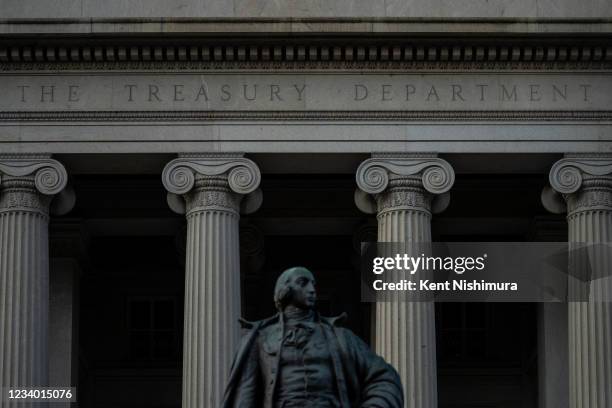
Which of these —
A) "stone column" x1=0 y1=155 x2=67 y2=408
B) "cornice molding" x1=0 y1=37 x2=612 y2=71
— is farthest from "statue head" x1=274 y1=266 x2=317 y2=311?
"cornice molding" x1=0 y1=37 x2=612 y2=71

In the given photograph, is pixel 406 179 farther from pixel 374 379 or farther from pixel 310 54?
pixel 374 379

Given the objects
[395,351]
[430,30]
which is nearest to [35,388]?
[395,351]

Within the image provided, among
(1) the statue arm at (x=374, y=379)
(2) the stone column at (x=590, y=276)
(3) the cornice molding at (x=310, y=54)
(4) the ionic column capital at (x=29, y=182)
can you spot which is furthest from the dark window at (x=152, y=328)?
(1) the statue arm at (x=374, y=379)

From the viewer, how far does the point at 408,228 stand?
5262cm

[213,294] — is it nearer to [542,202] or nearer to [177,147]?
[177,147]

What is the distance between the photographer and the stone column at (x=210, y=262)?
51.6 metres

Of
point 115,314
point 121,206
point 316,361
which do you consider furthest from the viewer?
point 115,314

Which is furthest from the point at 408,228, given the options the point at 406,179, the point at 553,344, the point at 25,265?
the point at 25,265

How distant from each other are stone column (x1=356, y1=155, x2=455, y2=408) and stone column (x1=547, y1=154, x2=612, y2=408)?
9.14 ft

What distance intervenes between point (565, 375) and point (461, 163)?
235 inches

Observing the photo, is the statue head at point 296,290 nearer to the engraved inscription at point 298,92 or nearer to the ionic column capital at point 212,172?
the ionic column capital at point 212,172

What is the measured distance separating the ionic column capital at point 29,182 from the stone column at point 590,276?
11.0m

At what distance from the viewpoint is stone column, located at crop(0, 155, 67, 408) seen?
171 feet

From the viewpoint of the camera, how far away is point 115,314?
2506 inches
